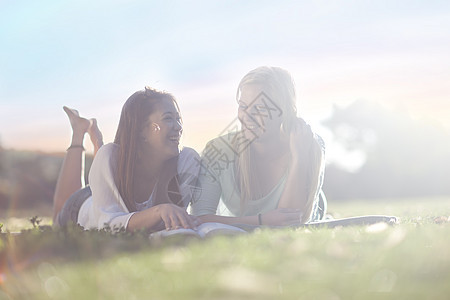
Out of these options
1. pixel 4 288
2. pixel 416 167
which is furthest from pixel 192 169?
pixel 416 167

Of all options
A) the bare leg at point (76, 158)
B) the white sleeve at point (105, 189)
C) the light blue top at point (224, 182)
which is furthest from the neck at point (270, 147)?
the bare leg at point (76, 158)

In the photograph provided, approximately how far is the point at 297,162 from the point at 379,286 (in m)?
3.81

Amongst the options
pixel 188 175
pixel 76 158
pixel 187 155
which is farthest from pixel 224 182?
pixel 76 158

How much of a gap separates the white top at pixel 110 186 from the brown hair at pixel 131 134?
0.11 metres

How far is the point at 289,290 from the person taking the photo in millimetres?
1862

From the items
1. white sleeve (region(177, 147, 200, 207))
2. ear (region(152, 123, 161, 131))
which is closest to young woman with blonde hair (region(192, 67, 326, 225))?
white sleeve (region(177, 147, 200, 207))

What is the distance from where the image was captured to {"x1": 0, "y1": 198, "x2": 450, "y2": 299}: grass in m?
1.84

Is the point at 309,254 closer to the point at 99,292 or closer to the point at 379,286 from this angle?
the point at 379,286

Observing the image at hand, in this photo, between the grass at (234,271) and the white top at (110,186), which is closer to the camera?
the grass at (234,271)

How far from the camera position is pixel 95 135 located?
27.4ft

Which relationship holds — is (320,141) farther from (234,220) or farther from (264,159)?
(234,220)

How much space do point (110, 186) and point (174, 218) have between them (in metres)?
1.46

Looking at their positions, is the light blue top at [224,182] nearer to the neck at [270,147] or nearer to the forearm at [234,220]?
the neck at [270,147]

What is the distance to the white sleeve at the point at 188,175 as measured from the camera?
19.7 ft
